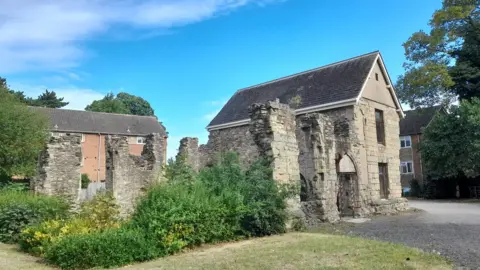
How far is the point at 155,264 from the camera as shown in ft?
25.0

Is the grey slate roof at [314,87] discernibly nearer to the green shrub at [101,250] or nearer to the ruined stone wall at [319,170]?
the ruined stone wall at [319,170]

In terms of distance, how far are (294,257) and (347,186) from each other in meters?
10.8

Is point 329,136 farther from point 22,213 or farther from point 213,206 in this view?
point 22,213

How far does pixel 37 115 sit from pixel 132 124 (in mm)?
17837

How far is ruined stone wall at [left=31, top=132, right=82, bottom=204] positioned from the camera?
47.5 feet

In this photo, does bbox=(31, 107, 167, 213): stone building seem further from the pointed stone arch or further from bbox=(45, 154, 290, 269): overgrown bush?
the pointed stone arch

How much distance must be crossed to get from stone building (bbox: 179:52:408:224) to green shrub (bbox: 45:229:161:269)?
5.31 metres

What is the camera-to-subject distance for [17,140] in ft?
84.9

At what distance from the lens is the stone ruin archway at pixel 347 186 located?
677 inches

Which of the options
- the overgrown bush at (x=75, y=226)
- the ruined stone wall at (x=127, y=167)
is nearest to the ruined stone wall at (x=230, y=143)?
the ruined stone wall at (x=127, y=167)

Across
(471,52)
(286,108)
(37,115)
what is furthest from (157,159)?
(471,52)

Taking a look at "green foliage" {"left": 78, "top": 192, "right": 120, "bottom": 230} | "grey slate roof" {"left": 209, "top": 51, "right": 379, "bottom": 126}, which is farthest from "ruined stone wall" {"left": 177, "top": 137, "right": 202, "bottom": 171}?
"green foliage" {"left": 78, "top": 192, "right": 120, "bottom": 230}

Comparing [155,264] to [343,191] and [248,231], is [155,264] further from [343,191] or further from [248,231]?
[343,191]

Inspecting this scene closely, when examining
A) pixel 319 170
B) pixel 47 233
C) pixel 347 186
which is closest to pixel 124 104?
pixel 347 186
